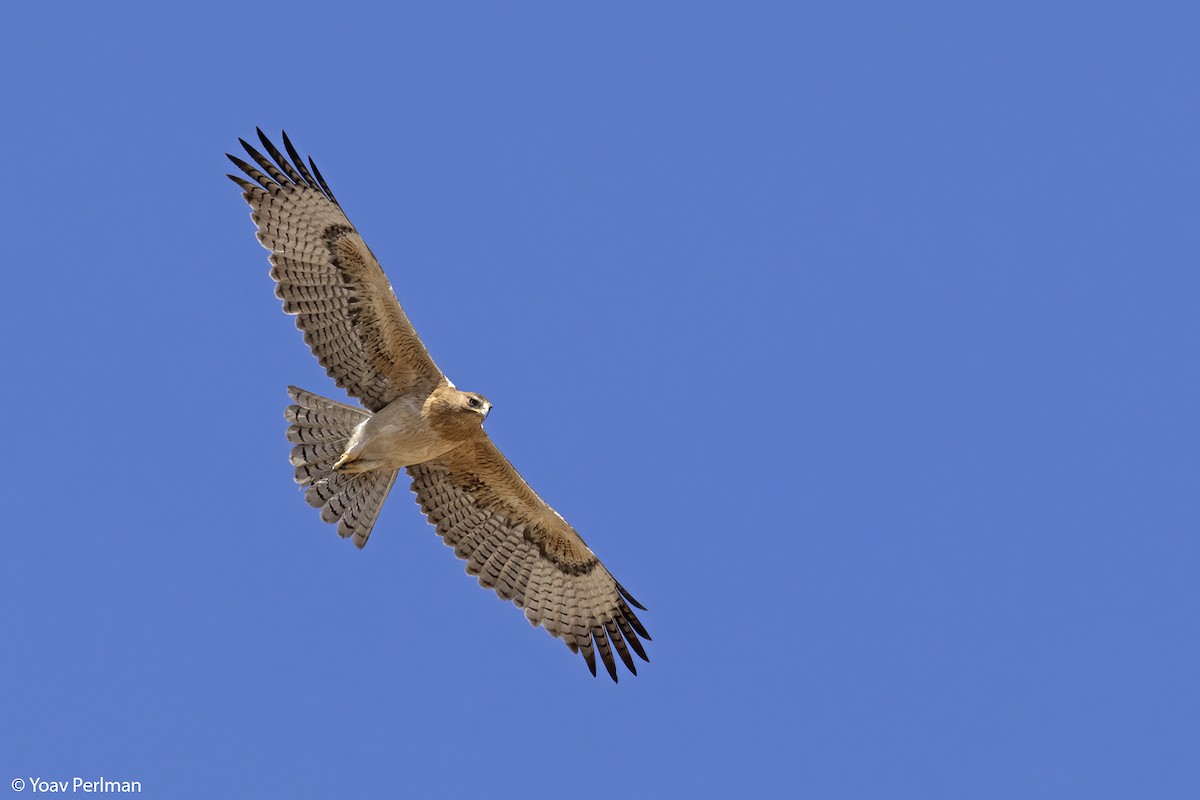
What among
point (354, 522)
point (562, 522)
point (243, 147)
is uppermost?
point (243, 147)

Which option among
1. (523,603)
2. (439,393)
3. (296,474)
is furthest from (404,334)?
(523,603)

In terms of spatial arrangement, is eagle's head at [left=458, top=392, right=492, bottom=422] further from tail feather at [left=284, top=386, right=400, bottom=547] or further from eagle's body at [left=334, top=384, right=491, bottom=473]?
tail feather at [left=284, top=386, right=400, bottom=547]

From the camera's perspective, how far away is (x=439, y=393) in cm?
1256

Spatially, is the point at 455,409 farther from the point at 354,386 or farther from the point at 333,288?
the point at 333,288

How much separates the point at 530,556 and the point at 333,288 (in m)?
2.62

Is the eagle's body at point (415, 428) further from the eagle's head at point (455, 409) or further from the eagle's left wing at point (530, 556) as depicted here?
the eagle's left wing at point (530, 556)

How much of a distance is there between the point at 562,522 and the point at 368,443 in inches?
67.3

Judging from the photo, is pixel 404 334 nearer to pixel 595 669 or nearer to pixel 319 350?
pixel 319 350

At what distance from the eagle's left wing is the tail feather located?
0.47 m

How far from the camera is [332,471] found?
13.0 meters

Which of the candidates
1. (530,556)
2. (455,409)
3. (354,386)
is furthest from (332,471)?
(530,556)

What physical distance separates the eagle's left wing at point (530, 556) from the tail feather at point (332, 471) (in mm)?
472

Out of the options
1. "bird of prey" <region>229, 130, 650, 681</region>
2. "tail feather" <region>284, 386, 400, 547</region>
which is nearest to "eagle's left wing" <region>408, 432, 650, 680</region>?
"bird of prey" <region>229, 130, 650, 681</region>

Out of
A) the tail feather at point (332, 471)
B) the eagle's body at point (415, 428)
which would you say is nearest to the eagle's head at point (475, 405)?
the eagle's body at point (415, 428)
